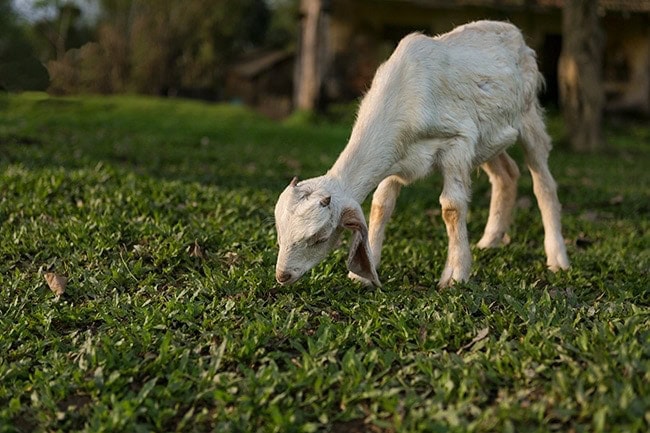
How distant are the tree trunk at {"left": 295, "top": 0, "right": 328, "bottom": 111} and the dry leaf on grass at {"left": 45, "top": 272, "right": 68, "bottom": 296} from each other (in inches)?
503

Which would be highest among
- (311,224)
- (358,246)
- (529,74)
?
(529,74)

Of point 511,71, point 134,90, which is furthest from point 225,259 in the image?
point 134,90

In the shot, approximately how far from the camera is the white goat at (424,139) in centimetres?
425

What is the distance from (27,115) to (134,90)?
1154 centimetres

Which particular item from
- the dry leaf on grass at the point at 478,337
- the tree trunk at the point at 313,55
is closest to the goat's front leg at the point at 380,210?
the dry leaf on grass at the point at 478,337

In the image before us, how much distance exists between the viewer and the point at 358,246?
14.6ft

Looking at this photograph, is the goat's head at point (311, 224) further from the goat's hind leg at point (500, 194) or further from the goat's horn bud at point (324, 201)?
the goat's hind leg at point (500, 194)

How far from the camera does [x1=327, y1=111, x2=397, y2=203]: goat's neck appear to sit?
15.0ft

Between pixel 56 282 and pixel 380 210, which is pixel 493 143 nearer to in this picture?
pixel 380 210

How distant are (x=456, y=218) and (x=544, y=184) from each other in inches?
53.7

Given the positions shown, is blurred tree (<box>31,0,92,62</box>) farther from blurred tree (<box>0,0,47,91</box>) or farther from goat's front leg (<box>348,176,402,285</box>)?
goat's front leg (<box>348,176,402,285</box>)

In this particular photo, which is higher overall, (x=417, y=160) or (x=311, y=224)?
(x=417, y=160)

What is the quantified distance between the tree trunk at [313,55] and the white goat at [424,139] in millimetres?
11597

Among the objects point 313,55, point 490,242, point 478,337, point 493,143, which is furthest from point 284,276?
point 313,55
